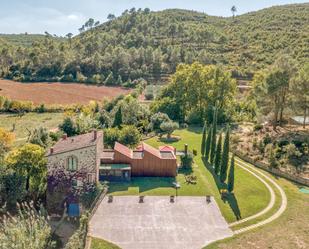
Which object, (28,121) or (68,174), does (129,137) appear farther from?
(28,121)

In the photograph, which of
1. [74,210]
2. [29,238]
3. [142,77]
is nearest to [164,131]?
[74,210]

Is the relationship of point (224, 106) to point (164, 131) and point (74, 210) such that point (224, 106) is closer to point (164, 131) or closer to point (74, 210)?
point (164, 131)

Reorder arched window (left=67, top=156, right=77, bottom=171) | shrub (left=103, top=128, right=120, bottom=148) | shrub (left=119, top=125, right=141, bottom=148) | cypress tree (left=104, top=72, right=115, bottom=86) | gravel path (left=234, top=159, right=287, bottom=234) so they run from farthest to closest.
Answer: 1. cypress tree (left=104, top=72, right=115, bottom=86)
2. shrub (left=103, top=128, right=120, bottom=148)
3. shrub (left=119, top=125, right=141, bottom=148)
4. arched window (left=67, top=156, right=77, bottom=171)
5. gravel path (left=234, top=159, right=287, bottom=234)

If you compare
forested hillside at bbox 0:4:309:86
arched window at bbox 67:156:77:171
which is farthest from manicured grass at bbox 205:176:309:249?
forested hillside at bbox 0:4:309:86

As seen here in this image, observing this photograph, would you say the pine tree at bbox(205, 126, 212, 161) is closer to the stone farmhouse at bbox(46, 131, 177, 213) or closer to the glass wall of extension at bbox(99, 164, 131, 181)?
the stone farmhouse at bbox(46, 131, 177, 213)

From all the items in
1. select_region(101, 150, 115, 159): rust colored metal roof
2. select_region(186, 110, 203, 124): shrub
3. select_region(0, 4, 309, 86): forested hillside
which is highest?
select_region(0, 4, 309, 86): forested hillside

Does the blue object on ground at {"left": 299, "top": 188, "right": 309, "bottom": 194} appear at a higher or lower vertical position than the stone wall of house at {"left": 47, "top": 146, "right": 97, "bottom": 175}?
lower
